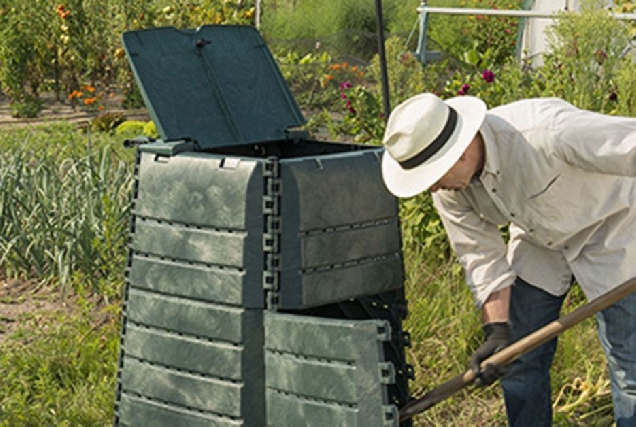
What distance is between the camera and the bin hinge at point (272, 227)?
318 centimetres

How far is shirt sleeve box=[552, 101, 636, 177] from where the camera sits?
322 cm

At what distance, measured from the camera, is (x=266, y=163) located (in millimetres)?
3178

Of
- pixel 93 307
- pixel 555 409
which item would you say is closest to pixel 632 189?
pixel 555 409

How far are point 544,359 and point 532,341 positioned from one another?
1.85 feet

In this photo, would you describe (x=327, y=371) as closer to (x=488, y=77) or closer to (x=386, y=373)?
(x=386, y=373)

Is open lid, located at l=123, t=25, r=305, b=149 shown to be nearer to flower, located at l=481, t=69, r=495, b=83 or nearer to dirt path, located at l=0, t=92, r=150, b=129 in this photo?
flower, located at l=481, t=69, r=495, b=83

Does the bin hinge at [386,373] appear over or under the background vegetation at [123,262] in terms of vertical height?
over

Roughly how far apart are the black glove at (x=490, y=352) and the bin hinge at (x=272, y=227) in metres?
0.64

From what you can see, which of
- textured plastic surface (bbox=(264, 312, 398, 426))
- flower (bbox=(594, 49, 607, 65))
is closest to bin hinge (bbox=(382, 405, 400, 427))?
textured plastic surface (bbox=(264, 312, 398, 426))

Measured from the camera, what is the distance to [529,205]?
347 centimetres

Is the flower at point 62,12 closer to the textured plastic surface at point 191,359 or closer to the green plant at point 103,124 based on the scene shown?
the green plant at point 103,124

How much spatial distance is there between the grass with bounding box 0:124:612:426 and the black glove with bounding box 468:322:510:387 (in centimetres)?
74

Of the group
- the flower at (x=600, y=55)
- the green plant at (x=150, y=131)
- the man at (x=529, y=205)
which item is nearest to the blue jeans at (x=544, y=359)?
the man at (x=529, y=205)

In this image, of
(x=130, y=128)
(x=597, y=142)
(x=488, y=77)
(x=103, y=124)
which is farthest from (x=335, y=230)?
(x=103, y=124)
